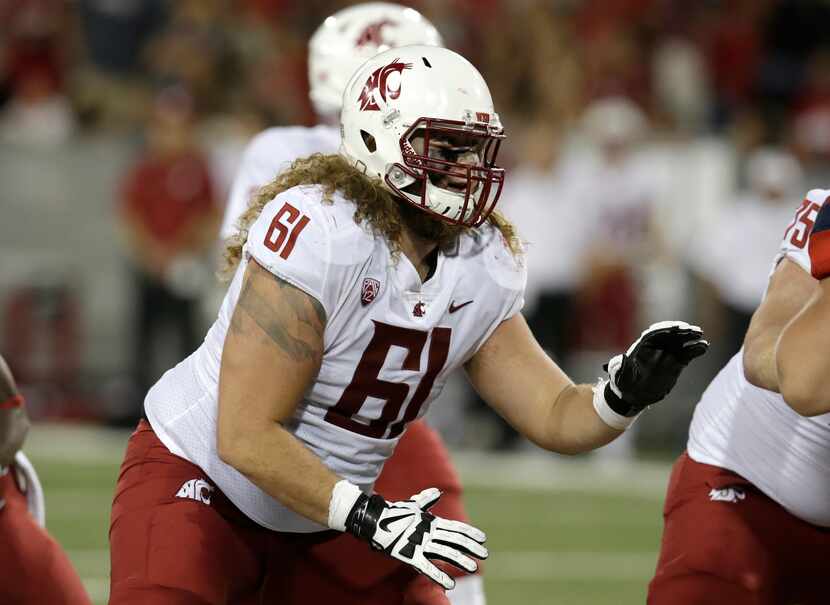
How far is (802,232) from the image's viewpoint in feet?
11.3

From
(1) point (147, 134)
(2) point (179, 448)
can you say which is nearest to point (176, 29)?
(1) point (147, 134)

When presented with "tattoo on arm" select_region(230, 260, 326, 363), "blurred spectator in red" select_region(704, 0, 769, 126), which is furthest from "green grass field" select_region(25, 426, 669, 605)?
"blurred spectator in red" select_region(704, 0, 769, 126)

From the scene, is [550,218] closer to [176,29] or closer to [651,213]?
[651,213]

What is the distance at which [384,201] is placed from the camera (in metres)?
3.39

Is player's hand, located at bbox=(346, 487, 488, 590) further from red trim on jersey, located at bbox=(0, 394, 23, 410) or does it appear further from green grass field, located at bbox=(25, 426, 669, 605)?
green grass field, located at bbox=(25, 426, 669, 605)

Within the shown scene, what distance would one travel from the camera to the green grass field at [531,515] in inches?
250

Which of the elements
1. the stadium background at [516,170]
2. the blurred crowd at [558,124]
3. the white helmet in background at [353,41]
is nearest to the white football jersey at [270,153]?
the white helmet in background at [353,41]

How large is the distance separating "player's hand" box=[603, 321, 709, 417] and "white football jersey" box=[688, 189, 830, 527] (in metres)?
0.33

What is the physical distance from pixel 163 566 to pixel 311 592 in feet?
1.43

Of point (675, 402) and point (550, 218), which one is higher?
point (550, 218)

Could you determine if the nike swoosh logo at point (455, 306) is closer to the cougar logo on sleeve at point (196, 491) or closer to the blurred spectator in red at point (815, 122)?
the cougar logo on sleeve at point (196, 491)

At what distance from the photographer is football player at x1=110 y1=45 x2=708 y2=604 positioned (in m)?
3.17

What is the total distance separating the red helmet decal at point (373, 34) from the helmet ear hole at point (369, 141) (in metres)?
1.36

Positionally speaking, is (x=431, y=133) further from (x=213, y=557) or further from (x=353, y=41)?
(x=353, y=41)
